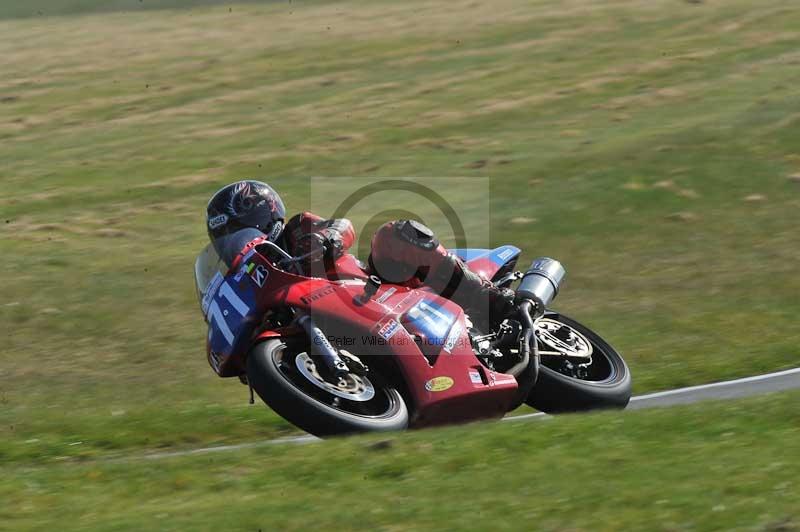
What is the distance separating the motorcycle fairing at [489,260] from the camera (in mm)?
9625

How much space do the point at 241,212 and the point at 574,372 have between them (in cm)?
275

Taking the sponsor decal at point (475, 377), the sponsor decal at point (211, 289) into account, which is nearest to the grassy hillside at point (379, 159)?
the sponsor decal at point (211, 289)

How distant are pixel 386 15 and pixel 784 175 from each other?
17.0 m

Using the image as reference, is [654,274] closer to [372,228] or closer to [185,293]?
[372,228]

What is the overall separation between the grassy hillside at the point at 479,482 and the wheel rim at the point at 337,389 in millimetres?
353

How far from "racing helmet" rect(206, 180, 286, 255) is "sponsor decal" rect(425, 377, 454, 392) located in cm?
158

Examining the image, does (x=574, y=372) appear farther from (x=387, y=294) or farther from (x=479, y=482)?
(x=479, y=482)

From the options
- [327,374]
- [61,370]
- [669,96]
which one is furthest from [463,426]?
[669,96]

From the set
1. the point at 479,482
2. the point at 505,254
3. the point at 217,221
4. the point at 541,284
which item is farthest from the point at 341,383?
the point at 505,254

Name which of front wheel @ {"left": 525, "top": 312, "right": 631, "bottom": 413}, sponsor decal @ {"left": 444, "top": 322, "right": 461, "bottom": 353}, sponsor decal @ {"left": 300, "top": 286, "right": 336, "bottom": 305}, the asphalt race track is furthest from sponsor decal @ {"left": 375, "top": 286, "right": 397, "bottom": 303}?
the asphalt race track

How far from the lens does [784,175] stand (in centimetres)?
1792

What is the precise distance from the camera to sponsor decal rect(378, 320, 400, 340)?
26.6 ft

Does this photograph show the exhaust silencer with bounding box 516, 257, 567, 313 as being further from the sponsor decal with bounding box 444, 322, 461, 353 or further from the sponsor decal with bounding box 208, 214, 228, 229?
the sponsor decal with bounding box 208, 214, 228, 229

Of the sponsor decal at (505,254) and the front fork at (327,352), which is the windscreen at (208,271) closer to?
the front fork at (327,352)
